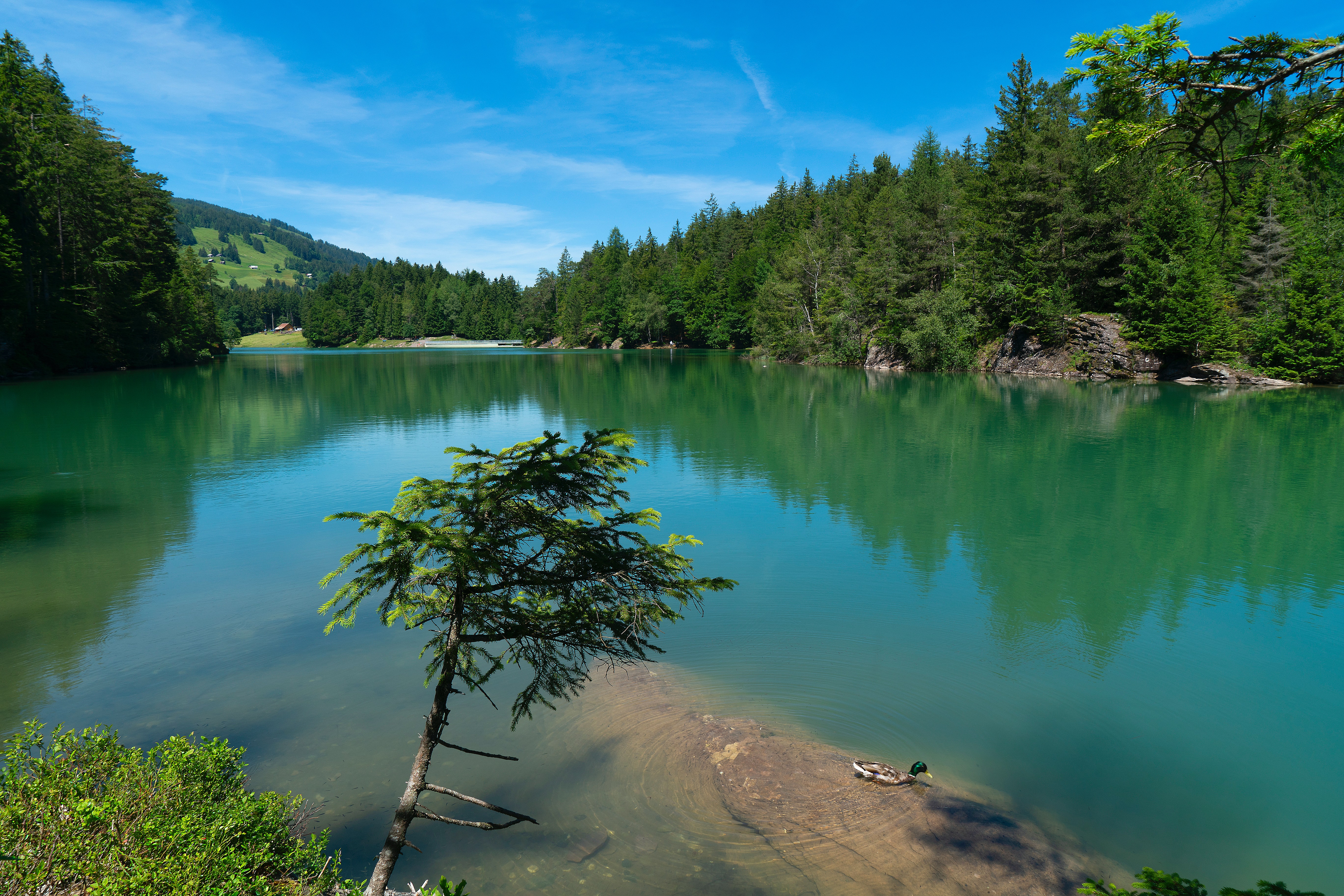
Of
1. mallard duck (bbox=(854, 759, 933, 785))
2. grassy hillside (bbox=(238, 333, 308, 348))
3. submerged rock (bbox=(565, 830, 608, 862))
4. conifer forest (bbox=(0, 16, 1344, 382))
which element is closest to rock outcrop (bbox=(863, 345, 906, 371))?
conifer forest (bbox=(0, 16, 1344, 382))

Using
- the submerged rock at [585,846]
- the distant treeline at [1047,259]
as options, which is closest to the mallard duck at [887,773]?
the submerged rock at [585,846]

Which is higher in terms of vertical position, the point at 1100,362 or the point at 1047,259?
the point at 1047,259

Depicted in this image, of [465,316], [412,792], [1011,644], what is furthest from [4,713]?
[465,316]

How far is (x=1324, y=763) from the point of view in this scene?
7414mm

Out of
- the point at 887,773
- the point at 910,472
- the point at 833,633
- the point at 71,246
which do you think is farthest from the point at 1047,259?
the point at 71,246

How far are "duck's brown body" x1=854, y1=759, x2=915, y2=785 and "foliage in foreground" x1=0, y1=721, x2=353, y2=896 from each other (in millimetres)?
4749

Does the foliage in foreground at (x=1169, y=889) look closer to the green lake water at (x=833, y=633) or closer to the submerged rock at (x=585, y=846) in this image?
the green lake water at (x=833, y=633)

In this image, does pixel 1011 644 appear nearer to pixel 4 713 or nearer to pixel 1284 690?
pixel 1284 690

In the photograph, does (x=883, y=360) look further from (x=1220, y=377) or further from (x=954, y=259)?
(x=1220, y=377)

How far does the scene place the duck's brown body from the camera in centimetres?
697

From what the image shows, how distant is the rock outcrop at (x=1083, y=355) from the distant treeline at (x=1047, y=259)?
0.99 m

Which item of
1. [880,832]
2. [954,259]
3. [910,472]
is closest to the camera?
[880,832]

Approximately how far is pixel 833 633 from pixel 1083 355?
5233 centimetres

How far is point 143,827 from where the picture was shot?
13.4 feet
